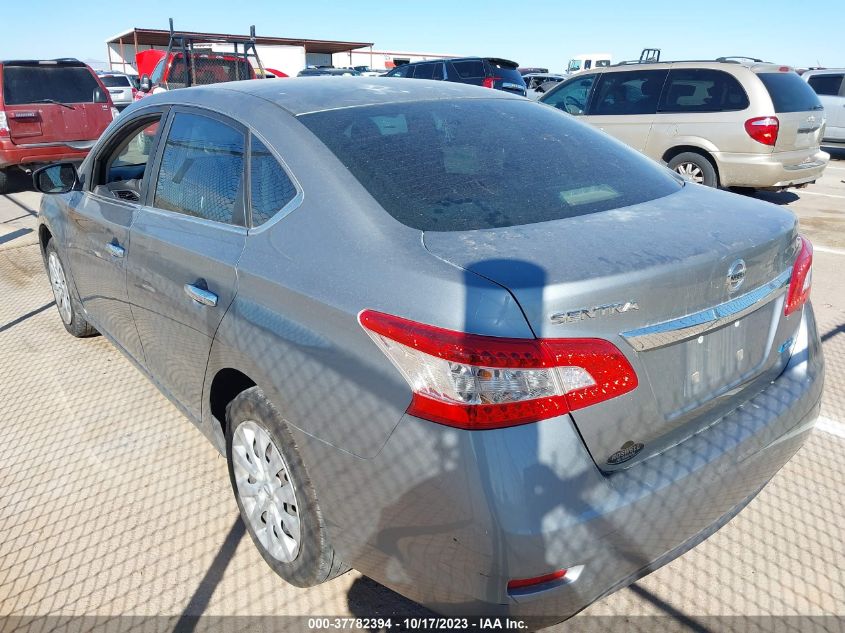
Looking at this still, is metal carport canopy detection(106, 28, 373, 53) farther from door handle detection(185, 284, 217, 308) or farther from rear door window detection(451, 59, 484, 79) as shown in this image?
door handle detection(185, 284, 217, 308)

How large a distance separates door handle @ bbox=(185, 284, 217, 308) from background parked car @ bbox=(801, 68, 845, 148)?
629 inches

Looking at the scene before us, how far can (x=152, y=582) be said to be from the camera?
2396 mm

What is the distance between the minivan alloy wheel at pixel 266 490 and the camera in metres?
2.18

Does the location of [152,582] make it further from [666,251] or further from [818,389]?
[818,389]

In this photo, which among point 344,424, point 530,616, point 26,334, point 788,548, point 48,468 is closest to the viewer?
point 530,616

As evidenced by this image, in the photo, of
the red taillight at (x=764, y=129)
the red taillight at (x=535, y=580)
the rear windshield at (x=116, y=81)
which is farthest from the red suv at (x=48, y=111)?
the rear windshield at (x=116, y=81)

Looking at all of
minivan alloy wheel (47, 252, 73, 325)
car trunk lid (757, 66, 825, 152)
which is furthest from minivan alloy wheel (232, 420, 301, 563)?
car trunk lid (757, 66, 825, 152)

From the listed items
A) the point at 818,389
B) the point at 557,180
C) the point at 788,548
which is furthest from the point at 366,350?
the point at 788,548

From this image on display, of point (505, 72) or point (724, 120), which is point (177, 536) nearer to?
point (724, 120)

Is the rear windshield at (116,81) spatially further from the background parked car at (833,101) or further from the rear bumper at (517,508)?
the rear bumper at (517,508)

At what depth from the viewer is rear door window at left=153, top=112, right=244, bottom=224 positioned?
2.46 meters

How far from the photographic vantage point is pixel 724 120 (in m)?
8.05

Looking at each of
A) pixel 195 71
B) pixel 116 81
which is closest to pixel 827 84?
pixel 195 71

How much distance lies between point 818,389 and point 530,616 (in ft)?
4.41
